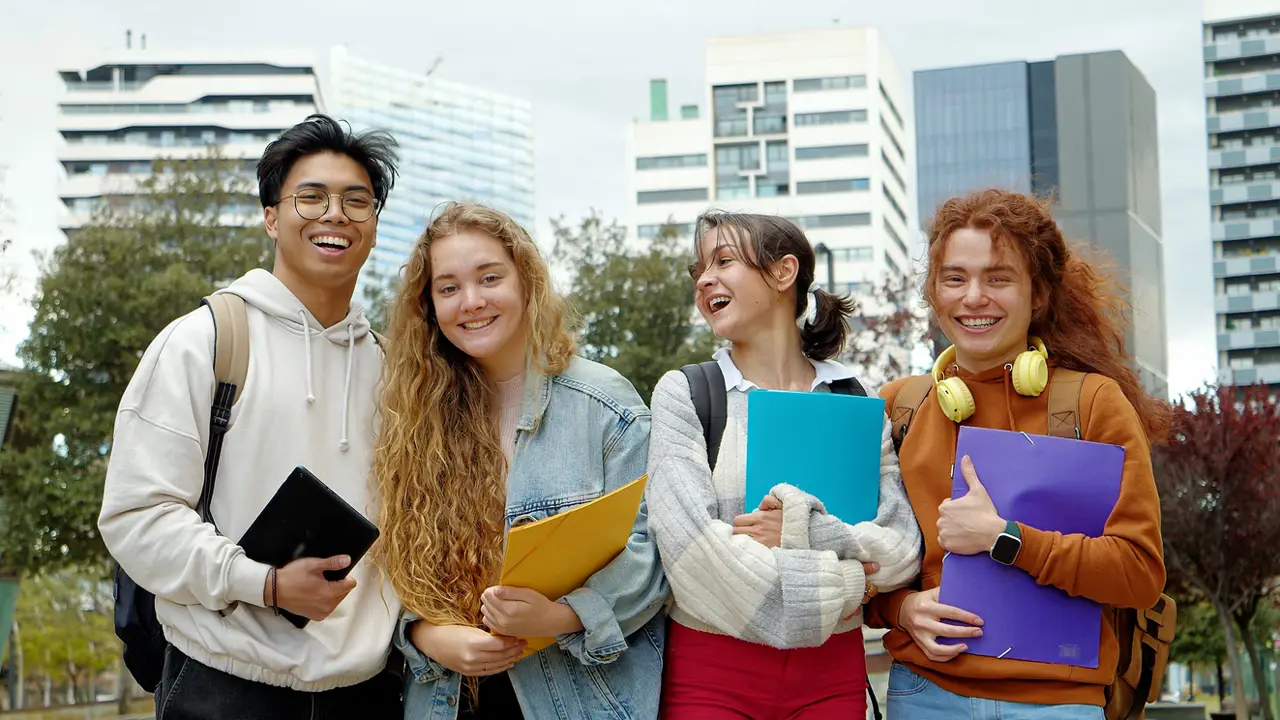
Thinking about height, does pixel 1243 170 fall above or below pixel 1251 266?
above

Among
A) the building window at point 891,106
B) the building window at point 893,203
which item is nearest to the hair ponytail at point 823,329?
the building window at point 893,203

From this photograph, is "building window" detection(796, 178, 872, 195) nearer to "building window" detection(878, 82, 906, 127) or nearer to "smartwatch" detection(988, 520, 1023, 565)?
"building window" detection(878, 82, 906, 127)

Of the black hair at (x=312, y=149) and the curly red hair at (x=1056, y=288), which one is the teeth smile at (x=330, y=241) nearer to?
the black hair at (x=312, y=149)

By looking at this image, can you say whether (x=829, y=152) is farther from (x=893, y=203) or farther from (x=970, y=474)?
(x=970, y=474)

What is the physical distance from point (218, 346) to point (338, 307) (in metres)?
0.50

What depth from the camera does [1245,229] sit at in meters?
108

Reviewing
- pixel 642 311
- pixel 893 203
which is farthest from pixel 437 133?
pixel 642 311

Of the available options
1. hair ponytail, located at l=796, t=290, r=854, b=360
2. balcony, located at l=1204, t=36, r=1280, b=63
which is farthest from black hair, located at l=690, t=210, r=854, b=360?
balcony, located at l=1204, t=36, r=1280, b=63

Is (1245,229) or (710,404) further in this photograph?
(1245,229)

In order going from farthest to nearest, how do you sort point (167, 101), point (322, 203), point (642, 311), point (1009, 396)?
point (167, 101)
point (642, 311)
point (322, 203)
point (1009, 396)

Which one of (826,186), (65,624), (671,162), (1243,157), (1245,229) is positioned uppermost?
(671,162)

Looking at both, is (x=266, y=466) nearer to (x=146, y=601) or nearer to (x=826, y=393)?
(x=146, y=601)

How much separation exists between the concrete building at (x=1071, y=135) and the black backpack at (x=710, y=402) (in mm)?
116535

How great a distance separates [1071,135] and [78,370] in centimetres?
12090
